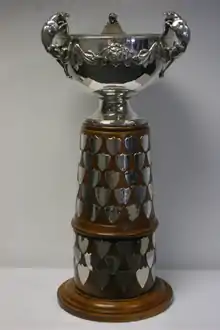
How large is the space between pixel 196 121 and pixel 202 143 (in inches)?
1.5

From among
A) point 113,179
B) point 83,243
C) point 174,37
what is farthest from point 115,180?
point 174,37

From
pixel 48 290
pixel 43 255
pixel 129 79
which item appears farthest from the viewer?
pixel 43 255

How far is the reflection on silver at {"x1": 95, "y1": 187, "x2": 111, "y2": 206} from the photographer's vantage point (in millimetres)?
867

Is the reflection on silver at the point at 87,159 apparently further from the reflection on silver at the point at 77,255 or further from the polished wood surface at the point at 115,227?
the reflection on silver at the point at 77,255

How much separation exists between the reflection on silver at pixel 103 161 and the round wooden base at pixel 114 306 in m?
0.19

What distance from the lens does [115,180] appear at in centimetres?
86

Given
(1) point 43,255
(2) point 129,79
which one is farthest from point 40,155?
(2) point 129,79

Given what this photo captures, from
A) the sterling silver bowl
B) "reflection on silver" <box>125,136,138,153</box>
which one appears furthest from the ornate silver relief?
"reflection on silver" <box>125,136,138,153</box>

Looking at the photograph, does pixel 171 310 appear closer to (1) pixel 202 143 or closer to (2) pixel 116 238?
(2) pixel 116 238

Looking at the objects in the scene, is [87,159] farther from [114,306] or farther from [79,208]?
[114,306]

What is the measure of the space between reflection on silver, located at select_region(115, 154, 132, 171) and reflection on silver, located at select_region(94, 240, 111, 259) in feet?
0.34

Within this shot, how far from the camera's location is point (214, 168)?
41.4 inches

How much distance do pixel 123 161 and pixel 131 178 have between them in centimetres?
3

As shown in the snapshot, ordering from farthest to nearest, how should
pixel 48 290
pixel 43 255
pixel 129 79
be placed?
pixel 43 255
pixel 48 290
pixel 129 79
